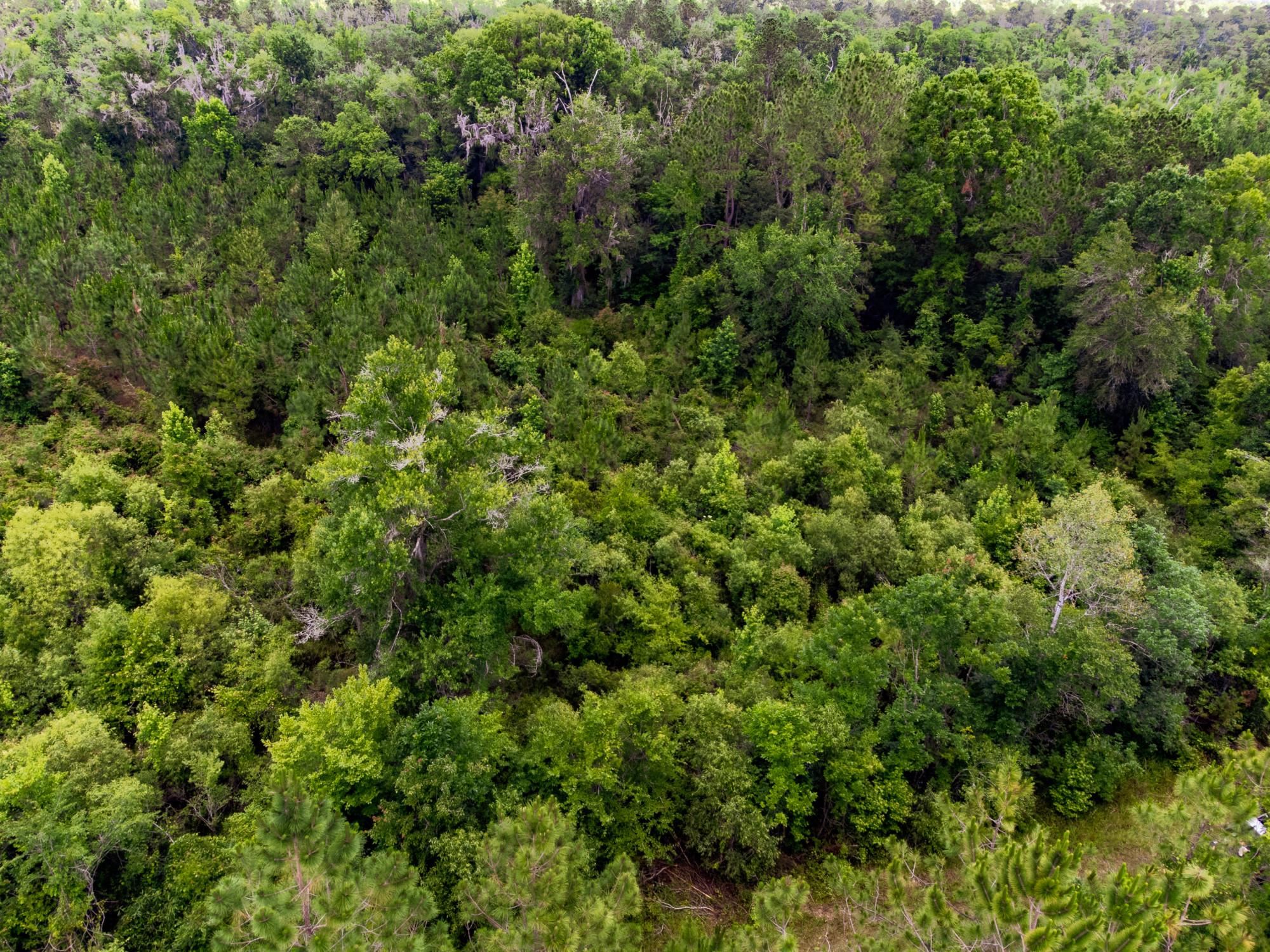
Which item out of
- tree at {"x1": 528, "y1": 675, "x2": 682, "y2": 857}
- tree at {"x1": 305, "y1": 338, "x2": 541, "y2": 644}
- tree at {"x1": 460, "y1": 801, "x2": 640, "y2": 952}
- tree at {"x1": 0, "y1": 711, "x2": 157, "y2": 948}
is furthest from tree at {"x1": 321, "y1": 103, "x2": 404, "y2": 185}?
tree at {"x1": 460, "y1": 801, "x2": 640, "y2": 952}

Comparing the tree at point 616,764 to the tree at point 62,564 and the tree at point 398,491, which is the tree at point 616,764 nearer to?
the tree at point 398,491

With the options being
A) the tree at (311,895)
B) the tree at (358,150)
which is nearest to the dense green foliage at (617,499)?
the tree at (311,895)

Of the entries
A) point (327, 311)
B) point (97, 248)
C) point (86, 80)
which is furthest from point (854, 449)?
point (86, 80)

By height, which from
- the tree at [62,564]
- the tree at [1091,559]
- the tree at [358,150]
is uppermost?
the tree at [358,150]

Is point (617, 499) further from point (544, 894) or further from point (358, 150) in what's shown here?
point (358, 150)

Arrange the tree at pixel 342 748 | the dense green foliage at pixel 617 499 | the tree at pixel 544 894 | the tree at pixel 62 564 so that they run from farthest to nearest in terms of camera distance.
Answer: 1. the tree at pixel 62 564
2. the tree at pixel 342 748
3. the dense green foliage at pixel 617 499
4. the tree at pixel 544 894

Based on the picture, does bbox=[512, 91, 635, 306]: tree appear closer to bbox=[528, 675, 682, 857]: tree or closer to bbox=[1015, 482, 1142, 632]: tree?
bbox=[1015, 482, 1142, 632]: tree
